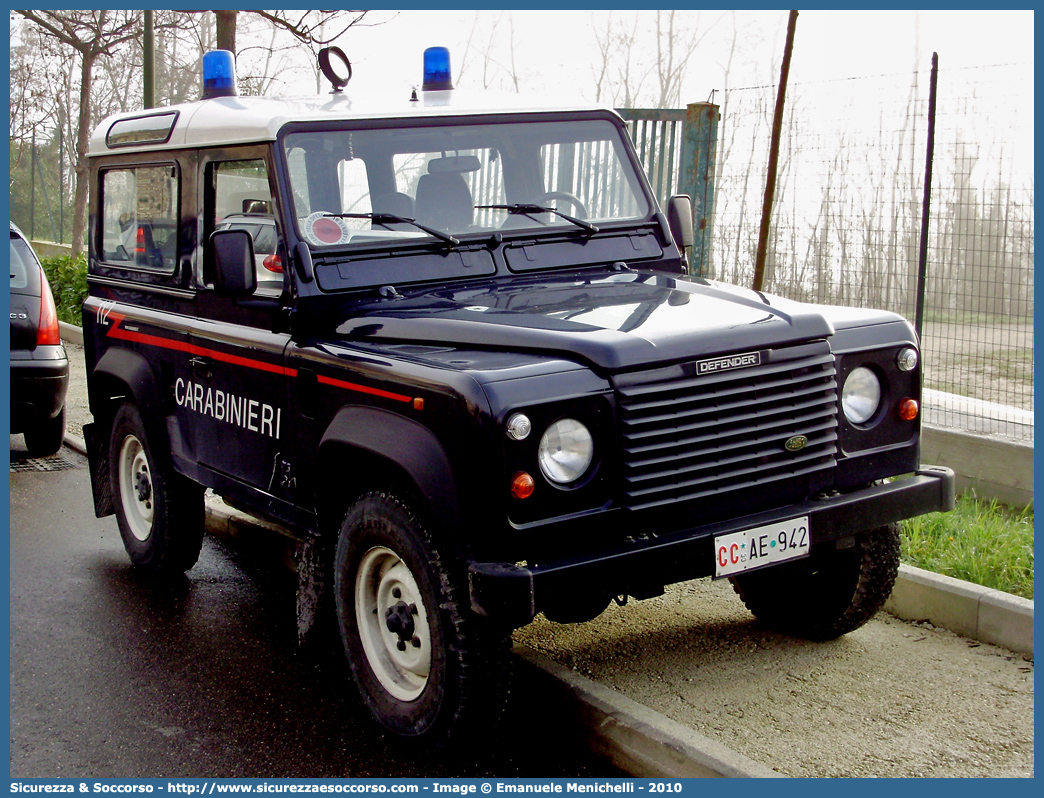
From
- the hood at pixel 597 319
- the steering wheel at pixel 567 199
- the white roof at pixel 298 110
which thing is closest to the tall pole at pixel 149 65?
the white roof at pixel 298 110

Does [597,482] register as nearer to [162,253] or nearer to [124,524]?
[162,253]

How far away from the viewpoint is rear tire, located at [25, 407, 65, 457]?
869 centimetres

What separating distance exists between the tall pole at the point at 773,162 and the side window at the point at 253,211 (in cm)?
352

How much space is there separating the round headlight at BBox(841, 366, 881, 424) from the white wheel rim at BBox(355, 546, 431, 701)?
5.47 feet

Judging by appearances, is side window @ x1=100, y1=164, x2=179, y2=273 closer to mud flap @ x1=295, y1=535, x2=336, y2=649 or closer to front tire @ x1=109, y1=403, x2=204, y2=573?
front tire @ x1=109, y1=403, x2=204, y2=573

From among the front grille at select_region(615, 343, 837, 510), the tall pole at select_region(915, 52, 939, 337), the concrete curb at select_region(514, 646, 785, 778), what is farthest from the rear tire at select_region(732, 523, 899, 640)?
the tall pole at select_region(915, 52, 939, 337)

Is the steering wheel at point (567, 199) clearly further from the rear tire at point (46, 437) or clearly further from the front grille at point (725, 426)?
the rear tire at point (46, 437)

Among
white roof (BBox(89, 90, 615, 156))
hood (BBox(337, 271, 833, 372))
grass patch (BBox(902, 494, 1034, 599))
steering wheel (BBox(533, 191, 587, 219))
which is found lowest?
grass patch (BBox(902, 494, 1034, 599))

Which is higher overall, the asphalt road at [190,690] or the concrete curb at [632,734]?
the concrete curb at [632,734]

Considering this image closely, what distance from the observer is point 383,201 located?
440 centimetres

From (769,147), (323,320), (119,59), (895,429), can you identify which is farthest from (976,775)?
(119,59)

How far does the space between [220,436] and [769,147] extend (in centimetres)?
425

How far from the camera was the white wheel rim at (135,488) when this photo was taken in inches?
227

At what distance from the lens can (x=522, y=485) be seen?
320 cm
